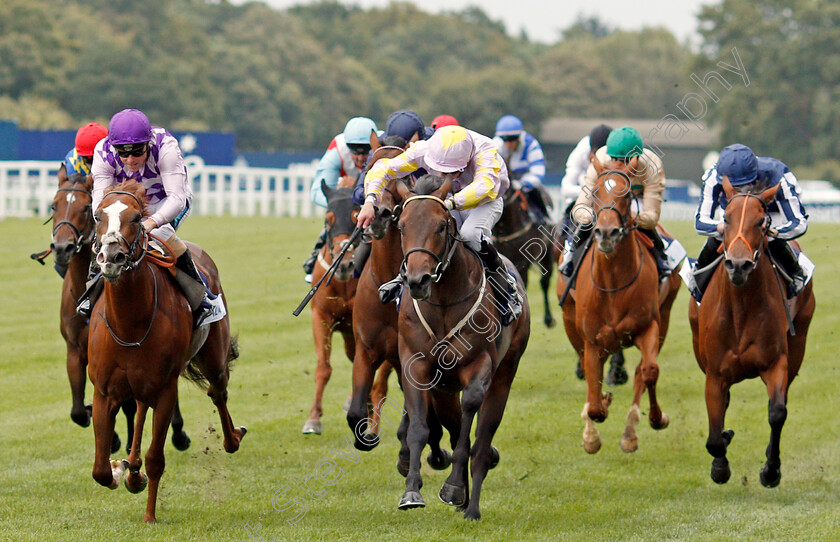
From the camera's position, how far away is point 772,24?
140 ft

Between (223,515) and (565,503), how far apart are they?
79.5 inches

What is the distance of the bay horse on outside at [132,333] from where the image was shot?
5734 millimetres

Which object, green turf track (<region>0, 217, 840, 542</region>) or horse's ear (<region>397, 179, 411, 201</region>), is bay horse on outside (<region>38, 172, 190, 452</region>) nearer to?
green turf track (<region>0, 217, 840, 542</region>)

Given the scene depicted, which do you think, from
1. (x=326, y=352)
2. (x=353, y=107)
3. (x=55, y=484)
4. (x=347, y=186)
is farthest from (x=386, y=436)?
(x=353, y=107)

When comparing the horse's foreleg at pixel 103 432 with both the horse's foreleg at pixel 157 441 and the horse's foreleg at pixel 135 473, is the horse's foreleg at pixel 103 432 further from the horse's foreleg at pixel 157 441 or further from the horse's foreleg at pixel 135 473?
the horse's foreleg at pixel 135 473

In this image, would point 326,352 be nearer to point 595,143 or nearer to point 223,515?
point 223,515

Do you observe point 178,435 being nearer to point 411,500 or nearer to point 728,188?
point 411,500

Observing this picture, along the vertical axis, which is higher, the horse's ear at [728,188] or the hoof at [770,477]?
the horse's ear at [728,188]

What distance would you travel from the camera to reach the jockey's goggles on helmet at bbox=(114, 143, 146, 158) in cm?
628

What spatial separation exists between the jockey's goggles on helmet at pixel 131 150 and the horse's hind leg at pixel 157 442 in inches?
48.4

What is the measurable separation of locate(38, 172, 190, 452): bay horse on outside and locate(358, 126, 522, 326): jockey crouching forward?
73.0 inches

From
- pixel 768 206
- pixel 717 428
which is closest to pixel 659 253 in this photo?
pixel 768 206

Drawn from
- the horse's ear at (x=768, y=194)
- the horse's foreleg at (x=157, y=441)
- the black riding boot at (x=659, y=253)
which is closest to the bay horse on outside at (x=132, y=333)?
the horse's foreleg at (x=157, y=441)

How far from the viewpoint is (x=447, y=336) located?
6.10 meters
